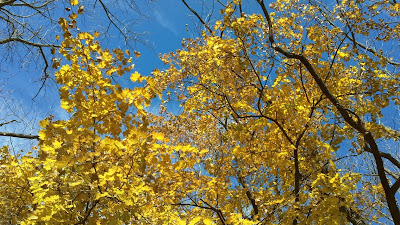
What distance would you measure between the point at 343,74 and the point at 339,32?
3.27 ft

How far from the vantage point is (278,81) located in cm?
556

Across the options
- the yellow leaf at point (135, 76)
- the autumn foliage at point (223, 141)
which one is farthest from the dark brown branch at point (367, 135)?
the yellow leaf at point (135, 76)

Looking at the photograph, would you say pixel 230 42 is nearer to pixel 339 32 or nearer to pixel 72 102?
pixel 339 32

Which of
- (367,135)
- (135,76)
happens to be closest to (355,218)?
(367,135)

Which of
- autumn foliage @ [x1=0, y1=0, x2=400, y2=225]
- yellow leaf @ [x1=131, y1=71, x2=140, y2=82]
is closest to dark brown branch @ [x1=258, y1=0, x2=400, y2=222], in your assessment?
autumn foliage @ [x1=0, y1=0, x2=400, y2=225]

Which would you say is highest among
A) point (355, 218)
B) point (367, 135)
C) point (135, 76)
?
point (367, 135)

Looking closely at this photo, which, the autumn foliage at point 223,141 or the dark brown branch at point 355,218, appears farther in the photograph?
the dark brown branch at point 355,218

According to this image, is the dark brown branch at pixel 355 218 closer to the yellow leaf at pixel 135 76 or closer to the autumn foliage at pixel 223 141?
the autumn foliage at pixel 223 141

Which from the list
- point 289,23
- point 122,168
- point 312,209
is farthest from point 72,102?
point 289,23

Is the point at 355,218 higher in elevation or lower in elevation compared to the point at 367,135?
lower

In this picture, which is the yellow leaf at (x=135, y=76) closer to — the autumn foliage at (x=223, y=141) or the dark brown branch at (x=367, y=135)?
the autumn foliage at (x=223, y=141)

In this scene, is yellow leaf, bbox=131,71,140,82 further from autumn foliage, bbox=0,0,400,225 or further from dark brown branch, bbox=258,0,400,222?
dark brown branch, bbox=258,0,400,222

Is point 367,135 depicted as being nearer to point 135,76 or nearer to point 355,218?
point 355,218

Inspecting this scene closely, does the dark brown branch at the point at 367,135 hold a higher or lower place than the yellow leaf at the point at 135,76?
higher
